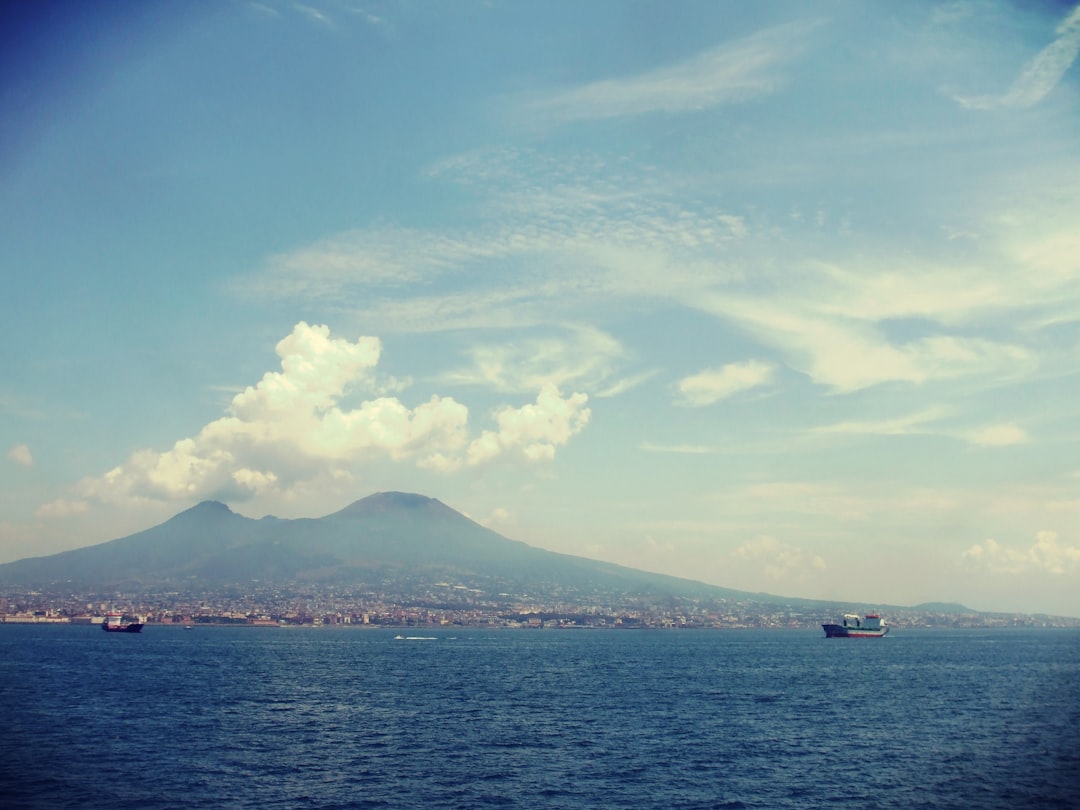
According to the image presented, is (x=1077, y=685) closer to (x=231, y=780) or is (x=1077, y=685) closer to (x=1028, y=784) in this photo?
(x=1028, y=784)

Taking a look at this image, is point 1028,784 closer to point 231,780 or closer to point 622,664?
point 231,780

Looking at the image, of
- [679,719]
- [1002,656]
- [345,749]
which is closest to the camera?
[345,749]

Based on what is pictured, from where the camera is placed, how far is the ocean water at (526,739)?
44.2m

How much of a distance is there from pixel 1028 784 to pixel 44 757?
2351 inches

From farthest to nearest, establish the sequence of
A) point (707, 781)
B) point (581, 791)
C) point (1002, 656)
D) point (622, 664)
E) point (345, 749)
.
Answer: point (1002, 656)
point (622, 664)
point (345, 749)
point (707, 781)
point (581, 791)

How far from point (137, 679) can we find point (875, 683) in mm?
96778

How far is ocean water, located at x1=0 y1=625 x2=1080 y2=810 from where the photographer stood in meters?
44.2

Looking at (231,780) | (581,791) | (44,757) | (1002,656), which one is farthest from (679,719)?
(1002,656)

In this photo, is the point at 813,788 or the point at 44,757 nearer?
the point at 813,788

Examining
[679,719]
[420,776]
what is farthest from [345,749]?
[679,719]

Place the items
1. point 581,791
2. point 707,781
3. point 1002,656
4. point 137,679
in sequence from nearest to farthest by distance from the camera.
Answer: point 581,791, point 707,781, point 137,679, point 1002,656

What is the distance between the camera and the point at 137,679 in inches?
4016

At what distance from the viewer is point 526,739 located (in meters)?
60.4

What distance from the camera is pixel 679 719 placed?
71562mm
